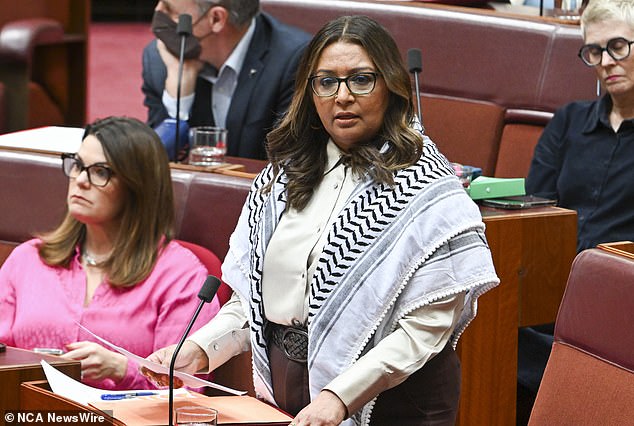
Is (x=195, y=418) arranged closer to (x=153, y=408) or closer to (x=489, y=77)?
(x=153, y=408)

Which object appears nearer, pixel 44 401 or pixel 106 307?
pixel 44 401

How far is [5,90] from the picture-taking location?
4.16 meters

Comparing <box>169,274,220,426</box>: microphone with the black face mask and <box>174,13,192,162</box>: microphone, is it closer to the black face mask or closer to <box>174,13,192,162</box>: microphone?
<box>174,13,192,162</box>: microphone

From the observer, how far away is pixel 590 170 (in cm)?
255

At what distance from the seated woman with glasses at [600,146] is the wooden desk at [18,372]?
1.10 metres

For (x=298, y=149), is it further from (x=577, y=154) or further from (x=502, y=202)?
(x=577, y=154)

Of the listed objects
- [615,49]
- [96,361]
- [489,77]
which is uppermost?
[615,49]

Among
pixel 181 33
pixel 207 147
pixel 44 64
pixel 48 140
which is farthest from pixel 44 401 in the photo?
pixel 44 64

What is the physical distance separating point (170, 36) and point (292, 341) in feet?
4.58

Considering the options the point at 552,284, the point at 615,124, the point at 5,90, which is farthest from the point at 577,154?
the point at 5,90

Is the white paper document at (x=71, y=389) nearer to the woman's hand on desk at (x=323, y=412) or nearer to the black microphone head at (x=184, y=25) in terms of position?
the woman's hand on desk at (x=323, y=412)

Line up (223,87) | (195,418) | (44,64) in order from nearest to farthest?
(195,418) → (223,87) → (44,64)

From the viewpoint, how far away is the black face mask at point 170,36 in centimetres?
289

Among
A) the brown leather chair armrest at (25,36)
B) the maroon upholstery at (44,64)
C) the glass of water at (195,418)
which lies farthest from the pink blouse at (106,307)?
the brown leather chair armrest at (25,36)
